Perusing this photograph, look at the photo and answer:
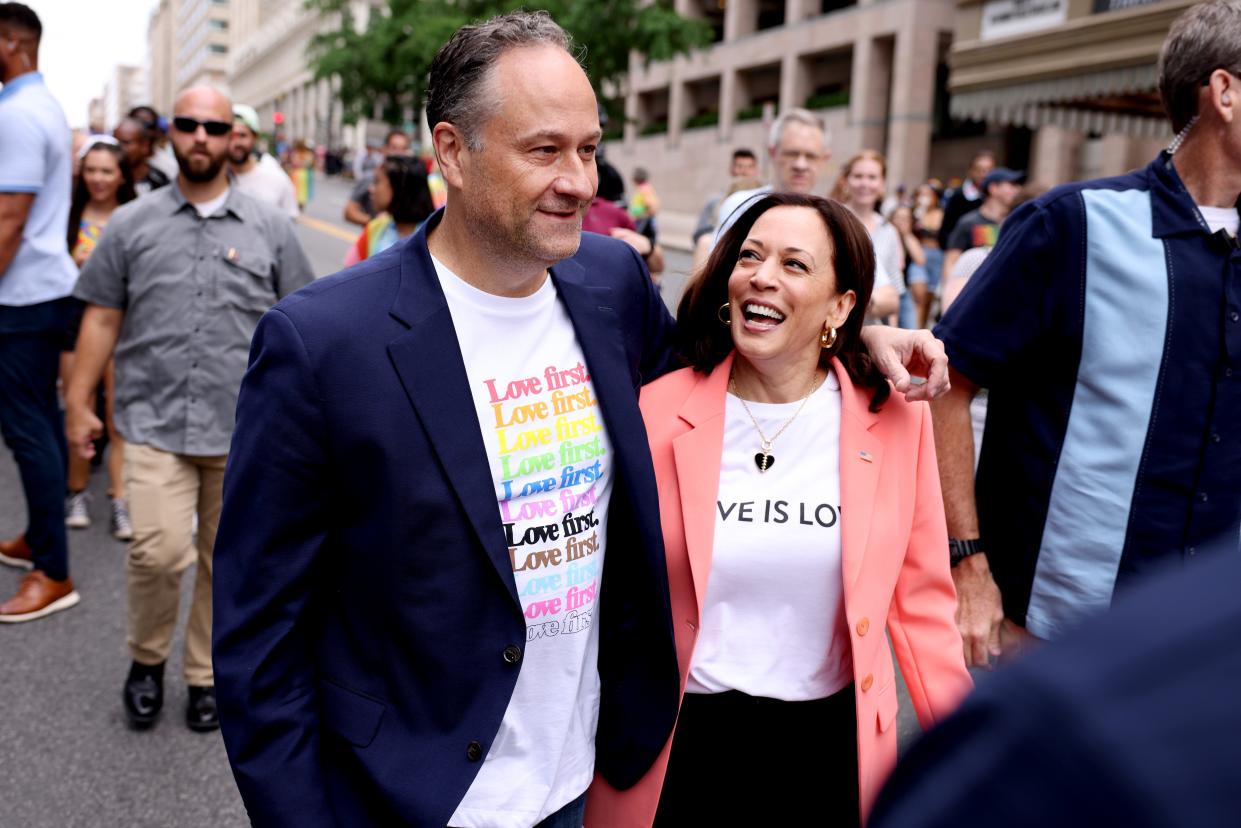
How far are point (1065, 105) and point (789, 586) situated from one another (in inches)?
531

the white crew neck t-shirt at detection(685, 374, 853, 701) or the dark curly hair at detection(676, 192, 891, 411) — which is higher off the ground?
the dark curly hair at detection(676, 192, 891, 411)

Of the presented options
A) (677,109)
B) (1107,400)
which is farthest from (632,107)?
(1107,400)

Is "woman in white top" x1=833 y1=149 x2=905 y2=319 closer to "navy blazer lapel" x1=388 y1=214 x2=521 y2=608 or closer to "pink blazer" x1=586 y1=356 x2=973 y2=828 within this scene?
"pink blazer" x1=586 y1=356 x2=973 y2=828

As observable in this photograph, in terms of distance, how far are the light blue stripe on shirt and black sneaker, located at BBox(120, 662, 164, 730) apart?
3.17m

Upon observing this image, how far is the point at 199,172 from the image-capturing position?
12.8 ft

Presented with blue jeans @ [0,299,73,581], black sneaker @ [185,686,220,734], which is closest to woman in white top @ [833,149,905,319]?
black sneaker @ [185,686,220,734]

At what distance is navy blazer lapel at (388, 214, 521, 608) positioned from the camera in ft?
5.88

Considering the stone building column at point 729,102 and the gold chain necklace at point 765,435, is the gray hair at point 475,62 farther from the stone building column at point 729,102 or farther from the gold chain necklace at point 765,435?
the stone building column at point 729,102

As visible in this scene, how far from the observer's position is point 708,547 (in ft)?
7.45

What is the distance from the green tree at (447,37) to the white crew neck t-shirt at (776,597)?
20.1 meters

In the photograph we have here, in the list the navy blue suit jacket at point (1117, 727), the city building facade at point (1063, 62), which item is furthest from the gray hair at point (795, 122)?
the city building facade at point (1063, 62)

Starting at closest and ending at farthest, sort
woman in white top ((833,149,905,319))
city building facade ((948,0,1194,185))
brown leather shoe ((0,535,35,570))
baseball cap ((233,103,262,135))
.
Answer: brown leather shoe ((0,535,35,570))
woman in white top ((833,149,905,319))
baseball cap ((233,103,262,135))
city building facade ((948,0,1194,185))

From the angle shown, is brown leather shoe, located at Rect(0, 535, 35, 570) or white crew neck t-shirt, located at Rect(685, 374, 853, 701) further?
brown leather shoe, located at Rect(0, 535, 35, 570)

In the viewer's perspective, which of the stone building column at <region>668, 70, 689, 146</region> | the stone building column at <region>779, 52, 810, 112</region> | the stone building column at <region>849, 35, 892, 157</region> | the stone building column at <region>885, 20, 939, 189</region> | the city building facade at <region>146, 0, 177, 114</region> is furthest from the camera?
the city building facade at <region>146, 0, 177, 114</region>
